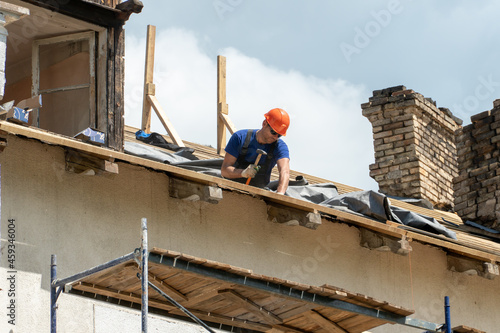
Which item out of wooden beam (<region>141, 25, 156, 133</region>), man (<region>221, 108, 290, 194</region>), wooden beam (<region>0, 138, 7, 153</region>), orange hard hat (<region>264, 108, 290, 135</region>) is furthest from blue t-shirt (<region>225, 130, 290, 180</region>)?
wooden beam (<region>141, 25, 156, 133</region>)

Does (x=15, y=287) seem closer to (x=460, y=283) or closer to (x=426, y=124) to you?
(x=460, y=283)

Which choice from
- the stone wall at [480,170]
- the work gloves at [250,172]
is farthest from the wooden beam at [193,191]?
the stone wall at [480,170]

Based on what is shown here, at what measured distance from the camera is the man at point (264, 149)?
36.5 feet

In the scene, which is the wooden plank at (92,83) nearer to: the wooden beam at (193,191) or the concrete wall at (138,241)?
the concrete wall at (138,241)

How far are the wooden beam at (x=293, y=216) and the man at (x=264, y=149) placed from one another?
0.22m

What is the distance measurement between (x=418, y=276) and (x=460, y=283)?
778 millimetres

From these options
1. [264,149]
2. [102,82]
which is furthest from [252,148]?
[102,82]

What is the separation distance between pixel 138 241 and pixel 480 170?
319 inches

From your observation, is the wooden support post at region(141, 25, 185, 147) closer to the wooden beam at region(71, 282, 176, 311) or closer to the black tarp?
the black tarp

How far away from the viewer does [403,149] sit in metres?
17.8

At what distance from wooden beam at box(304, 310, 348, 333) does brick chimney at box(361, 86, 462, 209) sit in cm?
761

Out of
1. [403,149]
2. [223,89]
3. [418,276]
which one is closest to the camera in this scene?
[418,276]

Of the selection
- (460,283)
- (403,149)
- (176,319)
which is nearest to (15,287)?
(176,319)

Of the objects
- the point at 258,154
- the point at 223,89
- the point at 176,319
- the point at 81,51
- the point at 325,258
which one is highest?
the point at 223,89
